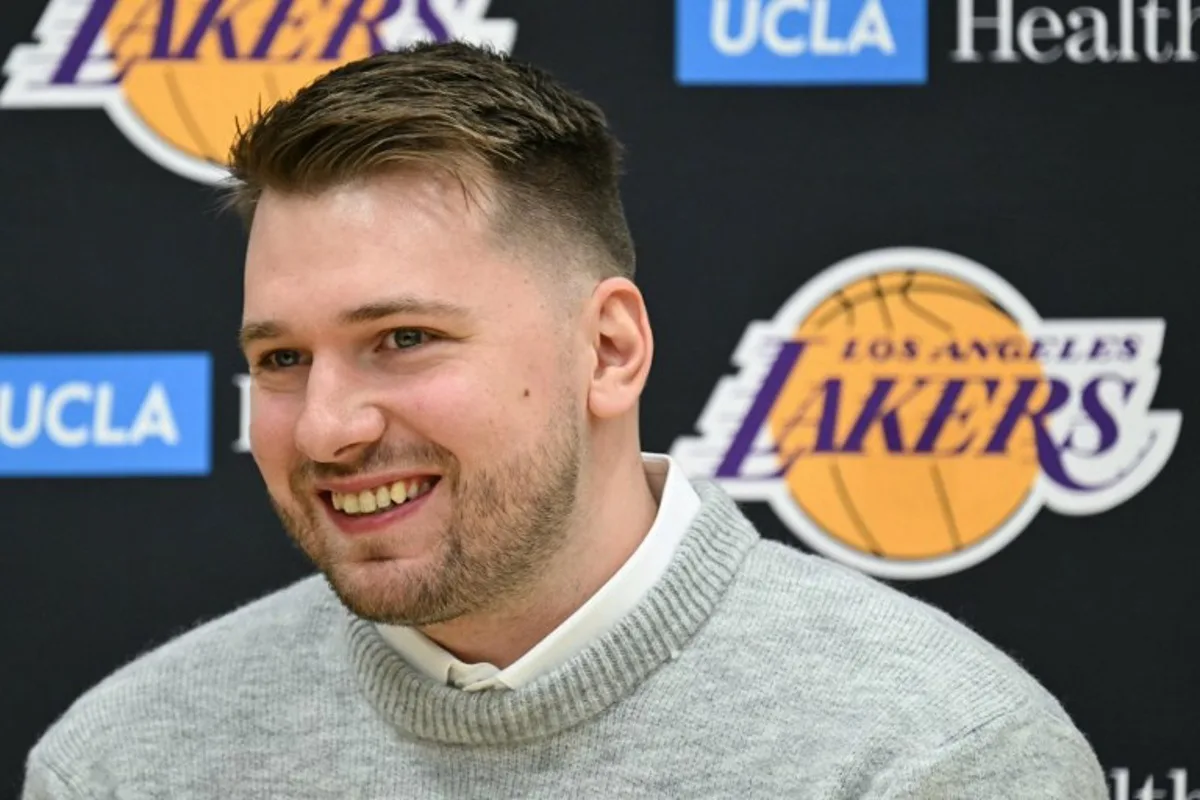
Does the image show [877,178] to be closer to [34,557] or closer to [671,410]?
[671,410]

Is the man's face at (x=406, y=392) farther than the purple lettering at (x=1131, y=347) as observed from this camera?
No

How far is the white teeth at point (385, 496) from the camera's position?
1.20 metres

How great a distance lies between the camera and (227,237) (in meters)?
1.79

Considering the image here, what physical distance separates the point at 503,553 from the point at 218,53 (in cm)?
83

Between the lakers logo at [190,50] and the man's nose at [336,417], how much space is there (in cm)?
69

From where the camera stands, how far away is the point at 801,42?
5.81ft

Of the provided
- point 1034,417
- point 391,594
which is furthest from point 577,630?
point 1034,417

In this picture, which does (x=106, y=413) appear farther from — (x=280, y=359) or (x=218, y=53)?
(x=280, y=359)

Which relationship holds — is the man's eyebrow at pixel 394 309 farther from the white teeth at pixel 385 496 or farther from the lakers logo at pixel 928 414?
the lakers logo at pixel 928 414

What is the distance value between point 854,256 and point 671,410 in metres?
0.26

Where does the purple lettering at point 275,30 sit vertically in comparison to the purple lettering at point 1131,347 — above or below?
above

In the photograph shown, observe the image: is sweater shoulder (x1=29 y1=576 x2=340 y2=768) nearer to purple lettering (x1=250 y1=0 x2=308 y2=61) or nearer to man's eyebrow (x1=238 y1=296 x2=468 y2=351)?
man's eyebrow (x1=238 y1=296 x2=468 y2=351)

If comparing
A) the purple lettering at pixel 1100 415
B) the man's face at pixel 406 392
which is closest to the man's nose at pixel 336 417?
the man's face at pixel 406 392

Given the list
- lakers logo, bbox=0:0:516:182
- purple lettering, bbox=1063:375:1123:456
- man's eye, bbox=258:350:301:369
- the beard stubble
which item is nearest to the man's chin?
the beard stubble
